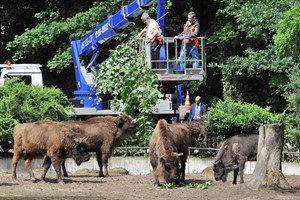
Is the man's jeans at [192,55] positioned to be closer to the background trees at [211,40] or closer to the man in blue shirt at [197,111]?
the man in blue shirt at [197,111]

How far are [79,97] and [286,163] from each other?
956cm

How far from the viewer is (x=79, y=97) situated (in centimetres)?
3334

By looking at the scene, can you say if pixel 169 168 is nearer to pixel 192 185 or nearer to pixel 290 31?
pixel 192 185

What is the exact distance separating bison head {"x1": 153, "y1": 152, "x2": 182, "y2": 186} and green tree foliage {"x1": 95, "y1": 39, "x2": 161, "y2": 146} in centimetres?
559

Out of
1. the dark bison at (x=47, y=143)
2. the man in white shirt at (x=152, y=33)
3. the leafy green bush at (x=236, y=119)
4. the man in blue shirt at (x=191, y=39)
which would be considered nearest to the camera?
the dark bison at (x=47, y=143)

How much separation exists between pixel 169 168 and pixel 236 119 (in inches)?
222

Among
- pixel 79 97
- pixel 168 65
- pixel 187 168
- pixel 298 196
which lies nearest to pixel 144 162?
pixel 187 168

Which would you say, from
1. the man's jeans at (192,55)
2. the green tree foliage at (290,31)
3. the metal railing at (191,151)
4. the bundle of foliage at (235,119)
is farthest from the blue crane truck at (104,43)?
the green tree foliage at (290,31)

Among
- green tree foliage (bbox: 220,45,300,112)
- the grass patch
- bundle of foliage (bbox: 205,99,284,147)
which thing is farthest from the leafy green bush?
the grass patch

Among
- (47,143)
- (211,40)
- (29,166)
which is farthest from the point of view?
(211,40)

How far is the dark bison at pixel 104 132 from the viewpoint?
25797 millimetres

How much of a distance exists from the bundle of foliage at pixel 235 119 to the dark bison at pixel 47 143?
16.5 feet

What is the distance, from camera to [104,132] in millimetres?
26094

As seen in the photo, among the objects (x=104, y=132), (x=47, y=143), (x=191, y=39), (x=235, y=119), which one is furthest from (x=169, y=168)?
(x=191, y=39)
